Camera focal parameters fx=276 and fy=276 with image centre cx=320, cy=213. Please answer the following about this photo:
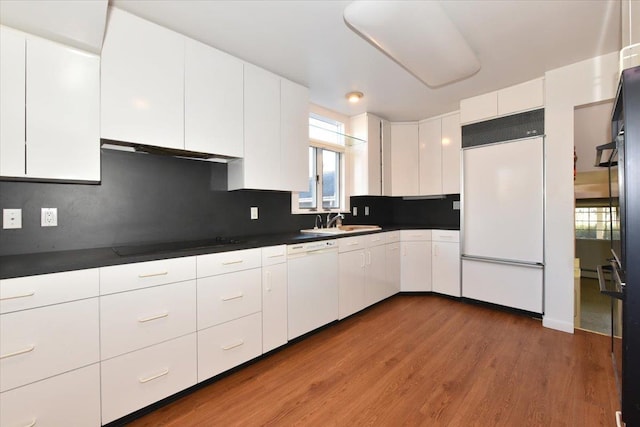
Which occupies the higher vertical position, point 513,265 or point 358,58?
point 358,58

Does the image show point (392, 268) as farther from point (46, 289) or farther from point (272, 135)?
point (46, 289)

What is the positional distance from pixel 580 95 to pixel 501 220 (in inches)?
53.3

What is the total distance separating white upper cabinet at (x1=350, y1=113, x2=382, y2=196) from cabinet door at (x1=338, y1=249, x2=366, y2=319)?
42.7 inches

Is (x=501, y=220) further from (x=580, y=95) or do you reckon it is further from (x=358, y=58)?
(x=358, y=58)

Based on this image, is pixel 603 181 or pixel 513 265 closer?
pixel 513 265

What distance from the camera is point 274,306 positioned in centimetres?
222

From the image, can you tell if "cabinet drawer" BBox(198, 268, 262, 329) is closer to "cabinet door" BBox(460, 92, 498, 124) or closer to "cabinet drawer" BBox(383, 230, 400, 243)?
"cabinet drawer" BBox(383, 230, 400, 243)

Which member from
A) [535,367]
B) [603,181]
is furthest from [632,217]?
[603,181]

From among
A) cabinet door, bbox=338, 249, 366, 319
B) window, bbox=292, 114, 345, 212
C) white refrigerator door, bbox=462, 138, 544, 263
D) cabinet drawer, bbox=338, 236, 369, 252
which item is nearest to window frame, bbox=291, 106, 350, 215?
window, bbox=292, 114, 345, 212

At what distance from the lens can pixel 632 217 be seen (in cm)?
114

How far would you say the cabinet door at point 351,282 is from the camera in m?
2.85

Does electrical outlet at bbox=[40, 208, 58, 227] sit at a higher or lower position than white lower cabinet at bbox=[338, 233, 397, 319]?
higher

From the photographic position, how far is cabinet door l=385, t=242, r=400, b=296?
3.56 metres

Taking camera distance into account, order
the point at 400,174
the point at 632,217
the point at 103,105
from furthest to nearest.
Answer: the point at 400,174 < the point at 103,105 < the point at 632,217
